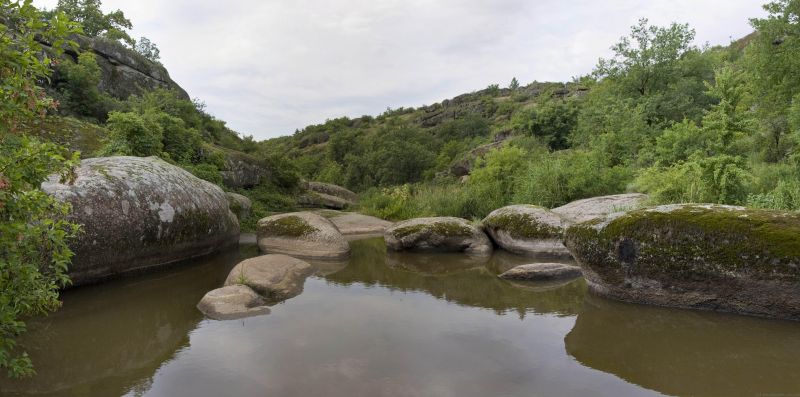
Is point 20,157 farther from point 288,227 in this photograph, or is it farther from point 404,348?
point 288,227

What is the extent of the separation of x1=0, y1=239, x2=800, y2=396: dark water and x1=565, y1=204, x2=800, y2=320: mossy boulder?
35cm

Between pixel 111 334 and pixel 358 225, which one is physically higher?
pixel 358 225

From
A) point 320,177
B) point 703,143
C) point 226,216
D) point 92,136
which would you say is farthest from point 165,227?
point 320,177

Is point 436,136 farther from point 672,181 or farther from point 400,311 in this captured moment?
point 400,311

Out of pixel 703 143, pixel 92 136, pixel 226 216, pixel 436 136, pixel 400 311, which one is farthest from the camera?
pixel 436 136

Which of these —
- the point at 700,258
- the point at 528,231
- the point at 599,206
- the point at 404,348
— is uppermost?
the point at 599,206

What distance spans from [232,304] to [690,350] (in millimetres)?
6857

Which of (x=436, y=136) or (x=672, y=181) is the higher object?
(x=436, y=136)

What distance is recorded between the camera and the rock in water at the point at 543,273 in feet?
32.3

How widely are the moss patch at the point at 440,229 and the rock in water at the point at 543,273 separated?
348 centimetres

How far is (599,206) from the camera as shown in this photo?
44.2ft

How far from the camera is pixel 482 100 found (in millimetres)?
83500

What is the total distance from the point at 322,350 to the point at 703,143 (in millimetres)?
13902

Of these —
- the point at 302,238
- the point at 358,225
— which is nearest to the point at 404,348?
the point at 302,238
